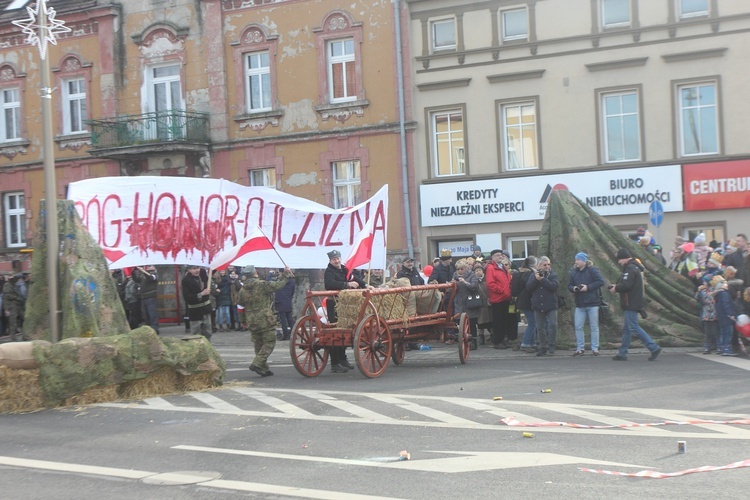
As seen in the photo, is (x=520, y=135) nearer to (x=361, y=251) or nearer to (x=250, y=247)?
(x=361, y=251)

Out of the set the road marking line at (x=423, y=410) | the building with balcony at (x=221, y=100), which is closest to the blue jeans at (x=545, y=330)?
the road marking line at (x=423, y=410)

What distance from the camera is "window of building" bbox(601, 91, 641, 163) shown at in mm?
25891

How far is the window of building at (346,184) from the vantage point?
29.1 meters

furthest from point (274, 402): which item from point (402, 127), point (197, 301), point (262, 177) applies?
point (262, 177)

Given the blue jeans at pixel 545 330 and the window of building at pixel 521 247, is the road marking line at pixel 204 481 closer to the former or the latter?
the blue jeans at pixel 545 330

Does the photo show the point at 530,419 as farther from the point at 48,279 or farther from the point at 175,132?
the point at 175,132

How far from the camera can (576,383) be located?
1283cm

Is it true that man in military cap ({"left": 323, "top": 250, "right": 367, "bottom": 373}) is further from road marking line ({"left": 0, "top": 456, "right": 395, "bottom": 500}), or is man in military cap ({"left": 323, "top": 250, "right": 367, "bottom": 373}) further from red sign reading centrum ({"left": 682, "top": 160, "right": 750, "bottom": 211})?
red sign reading centrum ({"left": 682, "top": 160, "right": 750, "bottom": 211})

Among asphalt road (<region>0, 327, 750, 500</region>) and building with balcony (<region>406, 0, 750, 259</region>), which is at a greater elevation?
building with balcony (<region>406, 0, 750, 259</region>)

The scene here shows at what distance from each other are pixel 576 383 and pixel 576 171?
46.6ft

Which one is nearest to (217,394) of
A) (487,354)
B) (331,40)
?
(487,354)

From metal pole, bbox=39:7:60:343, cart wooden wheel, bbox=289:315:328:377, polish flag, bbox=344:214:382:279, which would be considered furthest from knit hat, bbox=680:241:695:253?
metal pole, bbox=39:7:60:343

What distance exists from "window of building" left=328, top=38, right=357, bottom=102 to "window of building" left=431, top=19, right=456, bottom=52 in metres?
2.56

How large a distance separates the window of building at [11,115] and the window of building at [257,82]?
8993 millimetres
